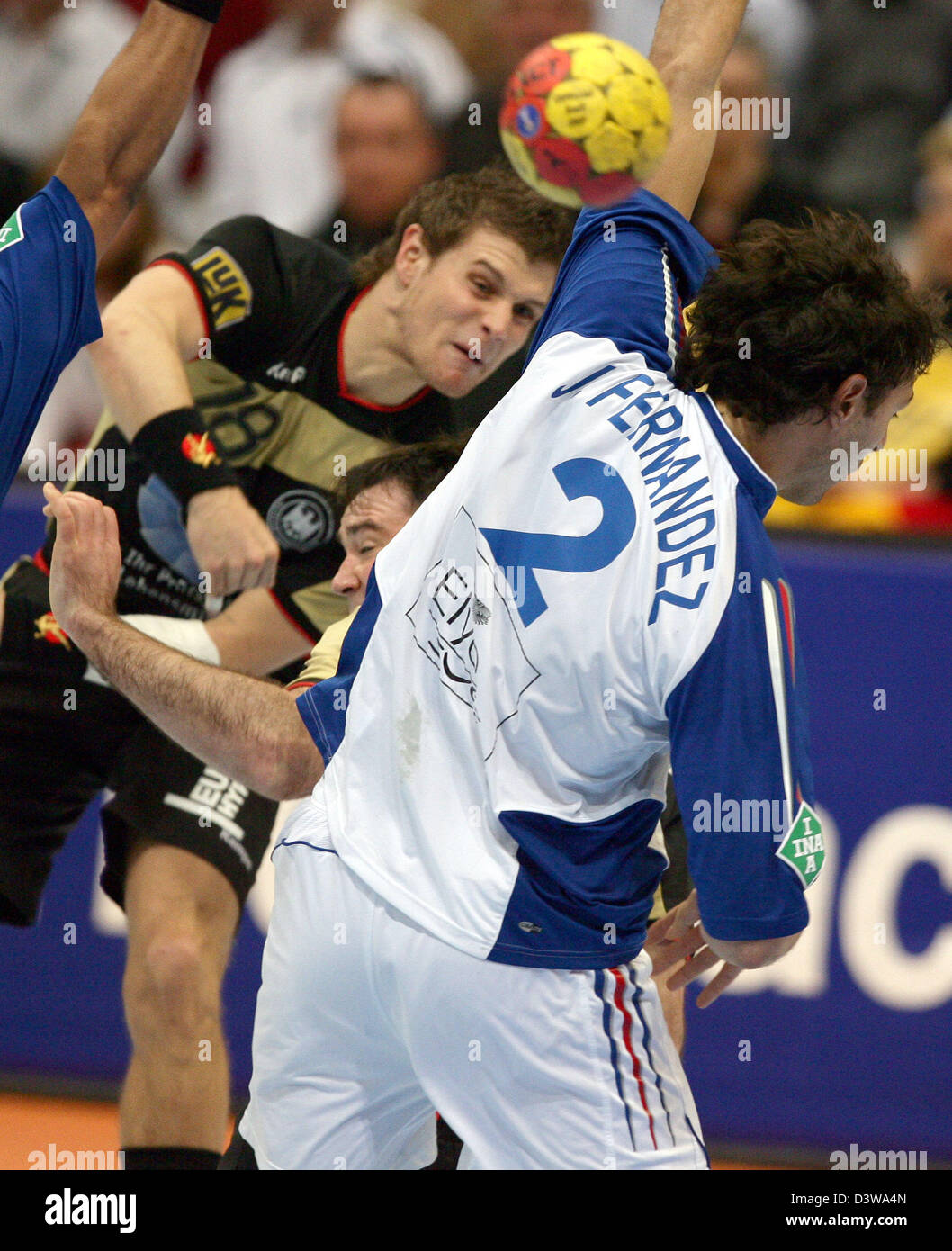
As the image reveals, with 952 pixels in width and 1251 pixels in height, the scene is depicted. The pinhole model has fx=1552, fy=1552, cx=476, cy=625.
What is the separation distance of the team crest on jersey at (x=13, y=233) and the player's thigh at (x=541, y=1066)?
1.26m

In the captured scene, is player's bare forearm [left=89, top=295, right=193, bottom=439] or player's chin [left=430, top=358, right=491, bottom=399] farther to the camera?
player's chin [left=430, top=358, right=491, bottom=399]

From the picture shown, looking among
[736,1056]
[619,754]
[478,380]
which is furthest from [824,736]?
[619,754]

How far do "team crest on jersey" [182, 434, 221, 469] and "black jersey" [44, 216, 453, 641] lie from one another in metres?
0.41

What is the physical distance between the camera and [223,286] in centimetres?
312

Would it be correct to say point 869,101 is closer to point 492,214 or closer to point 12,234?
point 492,214

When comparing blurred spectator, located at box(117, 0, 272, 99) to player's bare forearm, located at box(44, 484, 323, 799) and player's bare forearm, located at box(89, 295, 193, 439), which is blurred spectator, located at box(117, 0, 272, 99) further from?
player's bare forearm, located at box(44, 484, 323, 799)

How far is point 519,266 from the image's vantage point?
3.04 metres

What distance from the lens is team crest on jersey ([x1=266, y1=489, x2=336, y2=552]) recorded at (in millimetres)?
3281

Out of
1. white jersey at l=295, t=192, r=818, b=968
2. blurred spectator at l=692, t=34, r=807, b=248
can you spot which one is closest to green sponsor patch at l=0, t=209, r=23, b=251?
white jersey at l=295, t=192, r=818, b=968

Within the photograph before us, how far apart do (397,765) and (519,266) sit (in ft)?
4.43

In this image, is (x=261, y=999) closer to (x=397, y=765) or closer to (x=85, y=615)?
(x=397, y=765)

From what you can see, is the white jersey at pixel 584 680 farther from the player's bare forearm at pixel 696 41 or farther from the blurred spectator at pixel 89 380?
the blurred spectator at pixel 89 380

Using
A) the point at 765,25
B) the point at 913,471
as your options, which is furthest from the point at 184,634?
the point at 765,25

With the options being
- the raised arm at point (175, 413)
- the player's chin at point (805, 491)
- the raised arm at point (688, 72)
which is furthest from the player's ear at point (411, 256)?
the player's chin at point (805, 491)
